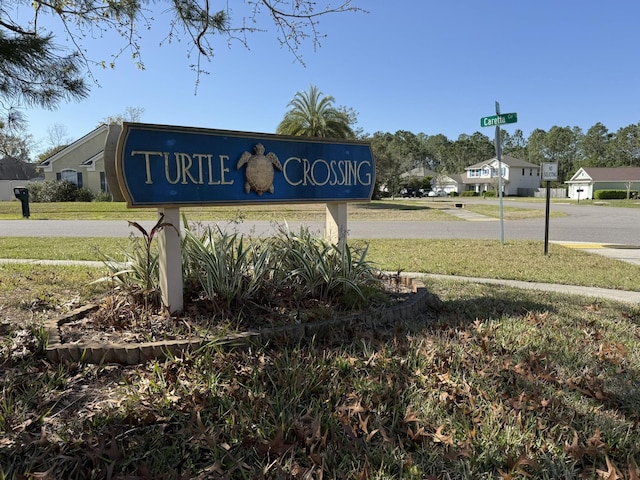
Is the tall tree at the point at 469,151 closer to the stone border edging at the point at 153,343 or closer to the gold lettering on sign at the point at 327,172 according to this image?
the gold lettering on sign at the point at 327,172

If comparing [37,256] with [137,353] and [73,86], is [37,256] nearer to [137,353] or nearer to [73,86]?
[73,86]

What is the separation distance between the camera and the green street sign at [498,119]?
8.71 metres

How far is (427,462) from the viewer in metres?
2.08

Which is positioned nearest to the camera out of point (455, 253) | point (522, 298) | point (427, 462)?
point (427, 462)

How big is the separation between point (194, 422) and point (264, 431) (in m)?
0.38

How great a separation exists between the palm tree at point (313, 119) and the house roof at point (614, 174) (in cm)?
4504

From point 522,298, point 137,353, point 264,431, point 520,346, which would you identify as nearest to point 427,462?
point 264,431

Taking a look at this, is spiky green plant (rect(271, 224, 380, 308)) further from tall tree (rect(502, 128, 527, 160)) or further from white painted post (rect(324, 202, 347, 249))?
tall tree (rect(502, 128, 527, 160))

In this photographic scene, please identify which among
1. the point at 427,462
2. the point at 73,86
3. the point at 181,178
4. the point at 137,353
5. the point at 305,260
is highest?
the point at 73,86

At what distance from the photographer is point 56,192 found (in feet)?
102

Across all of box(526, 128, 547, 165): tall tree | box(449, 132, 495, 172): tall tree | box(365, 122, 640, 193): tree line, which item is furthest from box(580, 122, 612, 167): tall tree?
box(449, 132, 495, 172): tall tree

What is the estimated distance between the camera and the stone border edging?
293cm

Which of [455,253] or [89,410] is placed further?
[455,253]

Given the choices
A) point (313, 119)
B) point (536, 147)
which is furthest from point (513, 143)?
point (313, 119)
